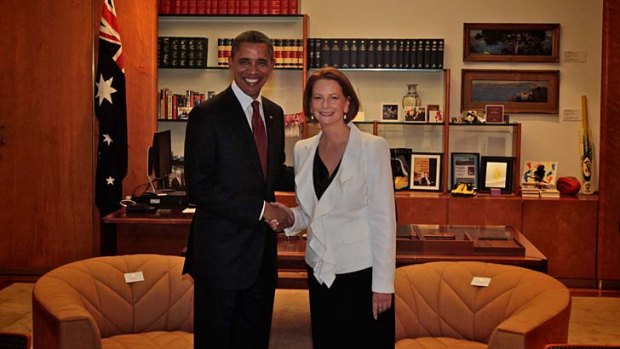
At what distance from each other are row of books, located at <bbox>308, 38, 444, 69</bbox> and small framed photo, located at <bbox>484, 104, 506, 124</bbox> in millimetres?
682

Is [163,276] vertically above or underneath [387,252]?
underneath

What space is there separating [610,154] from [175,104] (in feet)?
12.7

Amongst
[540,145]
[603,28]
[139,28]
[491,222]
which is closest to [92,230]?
[139,28]

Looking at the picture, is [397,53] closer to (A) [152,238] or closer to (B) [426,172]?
(B) [426,172]

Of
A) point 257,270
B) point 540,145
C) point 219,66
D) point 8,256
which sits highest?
point 219,66

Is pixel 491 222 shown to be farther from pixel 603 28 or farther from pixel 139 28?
pixel 139 28

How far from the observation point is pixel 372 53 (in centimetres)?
778

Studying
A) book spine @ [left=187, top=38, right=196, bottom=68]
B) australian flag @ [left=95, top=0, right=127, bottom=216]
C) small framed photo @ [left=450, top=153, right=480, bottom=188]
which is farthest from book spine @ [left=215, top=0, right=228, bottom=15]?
small framed photo @ [left=450, top=153, right=480, bottom=188]

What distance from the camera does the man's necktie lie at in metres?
3.51

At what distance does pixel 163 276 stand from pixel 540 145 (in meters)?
4.53

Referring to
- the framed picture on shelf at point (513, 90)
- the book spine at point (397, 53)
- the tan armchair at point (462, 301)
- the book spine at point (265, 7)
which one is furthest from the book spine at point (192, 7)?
the tan armchair at point (462, 301)

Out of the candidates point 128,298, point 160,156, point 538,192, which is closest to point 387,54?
point 538,192

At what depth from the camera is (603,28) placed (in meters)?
7.35

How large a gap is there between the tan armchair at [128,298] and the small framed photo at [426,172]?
3.66m
